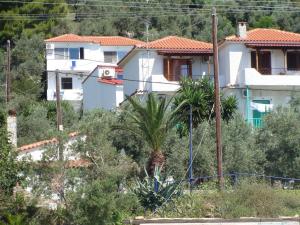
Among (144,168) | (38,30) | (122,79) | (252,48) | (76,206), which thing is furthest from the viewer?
(38,30)

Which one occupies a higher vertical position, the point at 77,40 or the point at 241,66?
the point at 77,40

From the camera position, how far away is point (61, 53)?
72.3 meters

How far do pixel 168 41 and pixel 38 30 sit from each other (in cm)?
3151

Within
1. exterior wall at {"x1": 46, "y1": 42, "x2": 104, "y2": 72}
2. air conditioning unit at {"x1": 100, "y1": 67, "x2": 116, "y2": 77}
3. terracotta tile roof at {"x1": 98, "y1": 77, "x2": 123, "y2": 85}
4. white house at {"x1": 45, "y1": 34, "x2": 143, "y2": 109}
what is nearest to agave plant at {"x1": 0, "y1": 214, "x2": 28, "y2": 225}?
terracotta tile roof at {"x1": 98, "y1": 77, "x2": 123, "y2": 85}

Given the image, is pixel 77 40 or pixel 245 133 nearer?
pixel 245 133

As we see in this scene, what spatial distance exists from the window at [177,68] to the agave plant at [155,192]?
2053 centimetres

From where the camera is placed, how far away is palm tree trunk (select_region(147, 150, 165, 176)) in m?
31.5

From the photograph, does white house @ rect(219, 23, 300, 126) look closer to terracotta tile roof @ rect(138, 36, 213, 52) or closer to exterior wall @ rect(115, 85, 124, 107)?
terracotta tile roof @ rect(138, 36, 213, 52)

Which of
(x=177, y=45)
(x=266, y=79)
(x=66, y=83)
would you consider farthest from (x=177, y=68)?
(x=66, y=83)

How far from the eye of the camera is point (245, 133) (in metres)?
37.4

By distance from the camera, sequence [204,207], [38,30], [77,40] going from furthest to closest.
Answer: [38,30]
[77,40]
[204,207]

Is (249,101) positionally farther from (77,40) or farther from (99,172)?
(77,40)

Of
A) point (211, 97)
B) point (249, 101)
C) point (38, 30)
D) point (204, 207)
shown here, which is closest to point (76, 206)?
point (204, 207)

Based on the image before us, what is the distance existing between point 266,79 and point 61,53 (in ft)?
94.5
